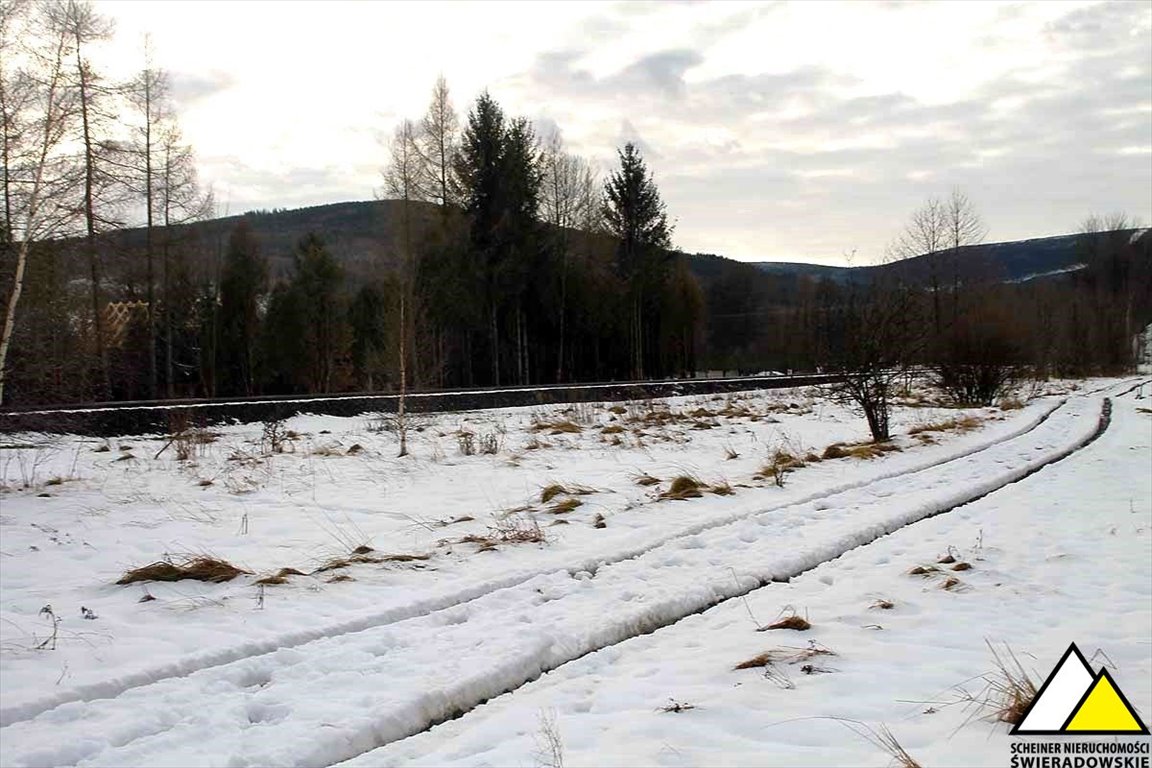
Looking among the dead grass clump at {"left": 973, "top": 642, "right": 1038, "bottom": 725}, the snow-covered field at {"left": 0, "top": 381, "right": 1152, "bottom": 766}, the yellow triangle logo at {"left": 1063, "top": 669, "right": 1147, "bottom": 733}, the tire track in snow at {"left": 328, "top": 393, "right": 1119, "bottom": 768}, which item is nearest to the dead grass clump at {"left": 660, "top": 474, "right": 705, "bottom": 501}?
the snow-covered field at {"left": 0, "top": 381, "right": 1152, "bottom": 766}

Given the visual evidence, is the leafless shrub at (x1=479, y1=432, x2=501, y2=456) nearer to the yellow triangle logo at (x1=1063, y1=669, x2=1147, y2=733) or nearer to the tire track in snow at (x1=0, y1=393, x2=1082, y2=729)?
the tire track in snow at (x1=0, y1=393, x2=1082, y2=729)

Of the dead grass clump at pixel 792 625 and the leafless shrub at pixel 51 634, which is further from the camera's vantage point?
the dead grass clump at pixel 792 625

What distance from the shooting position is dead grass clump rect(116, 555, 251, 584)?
7184 millimetres

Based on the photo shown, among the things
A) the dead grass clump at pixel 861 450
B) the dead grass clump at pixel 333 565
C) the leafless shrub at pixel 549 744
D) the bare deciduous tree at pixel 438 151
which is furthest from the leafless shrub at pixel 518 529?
the bare deciduous tree at pixel 438 151

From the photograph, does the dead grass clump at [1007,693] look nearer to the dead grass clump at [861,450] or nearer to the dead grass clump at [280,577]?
the dead grass clump at [280,577]

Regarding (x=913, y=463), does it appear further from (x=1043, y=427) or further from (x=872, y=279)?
(x=1043, y=427)

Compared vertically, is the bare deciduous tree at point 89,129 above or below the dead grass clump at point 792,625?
above

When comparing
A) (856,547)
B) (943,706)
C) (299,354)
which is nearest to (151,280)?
(299,354)

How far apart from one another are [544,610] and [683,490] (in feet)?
16.9

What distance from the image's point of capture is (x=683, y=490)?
11375 millimetres

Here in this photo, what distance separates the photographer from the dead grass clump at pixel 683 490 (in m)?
11.0

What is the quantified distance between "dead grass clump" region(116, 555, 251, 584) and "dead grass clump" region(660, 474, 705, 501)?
18.1ft

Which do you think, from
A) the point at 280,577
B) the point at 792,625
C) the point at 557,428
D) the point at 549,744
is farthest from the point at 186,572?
the point at 557,428

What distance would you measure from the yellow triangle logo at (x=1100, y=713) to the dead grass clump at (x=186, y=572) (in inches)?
252
